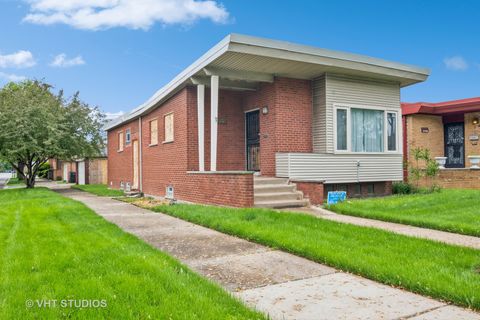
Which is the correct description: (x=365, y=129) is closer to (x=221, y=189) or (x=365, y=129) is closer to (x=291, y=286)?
(x=221, y=189)

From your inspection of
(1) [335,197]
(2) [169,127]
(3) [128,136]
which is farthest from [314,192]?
(3) [128,136]

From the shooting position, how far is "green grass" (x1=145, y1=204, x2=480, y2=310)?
3.78 meters

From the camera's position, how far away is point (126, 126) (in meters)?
19.3

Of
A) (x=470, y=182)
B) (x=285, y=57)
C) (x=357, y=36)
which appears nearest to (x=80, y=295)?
(x=285, y=57)

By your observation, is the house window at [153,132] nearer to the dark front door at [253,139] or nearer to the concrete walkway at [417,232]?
the dark front door at [253,139]

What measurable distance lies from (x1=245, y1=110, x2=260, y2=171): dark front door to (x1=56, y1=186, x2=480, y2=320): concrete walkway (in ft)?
20.9

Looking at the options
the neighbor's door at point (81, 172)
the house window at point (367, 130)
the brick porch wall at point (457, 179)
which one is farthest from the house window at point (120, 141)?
the brick porch wall at point (457, 179)

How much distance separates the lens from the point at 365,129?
12.1 m

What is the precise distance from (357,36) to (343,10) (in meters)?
2.51

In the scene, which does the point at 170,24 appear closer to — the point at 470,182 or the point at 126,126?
the point at 126,126

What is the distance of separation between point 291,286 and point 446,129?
17530mm

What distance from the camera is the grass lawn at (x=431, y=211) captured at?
22.5ft

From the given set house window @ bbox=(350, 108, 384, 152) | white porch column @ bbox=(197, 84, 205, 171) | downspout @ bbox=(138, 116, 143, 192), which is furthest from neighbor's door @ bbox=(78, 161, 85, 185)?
house window @ bbox=(350, 108, 384, 152)

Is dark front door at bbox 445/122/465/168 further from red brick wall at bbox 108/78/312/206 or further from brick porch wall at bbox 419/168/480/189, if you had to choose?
red brick wall at bbox 108/78/312/206
